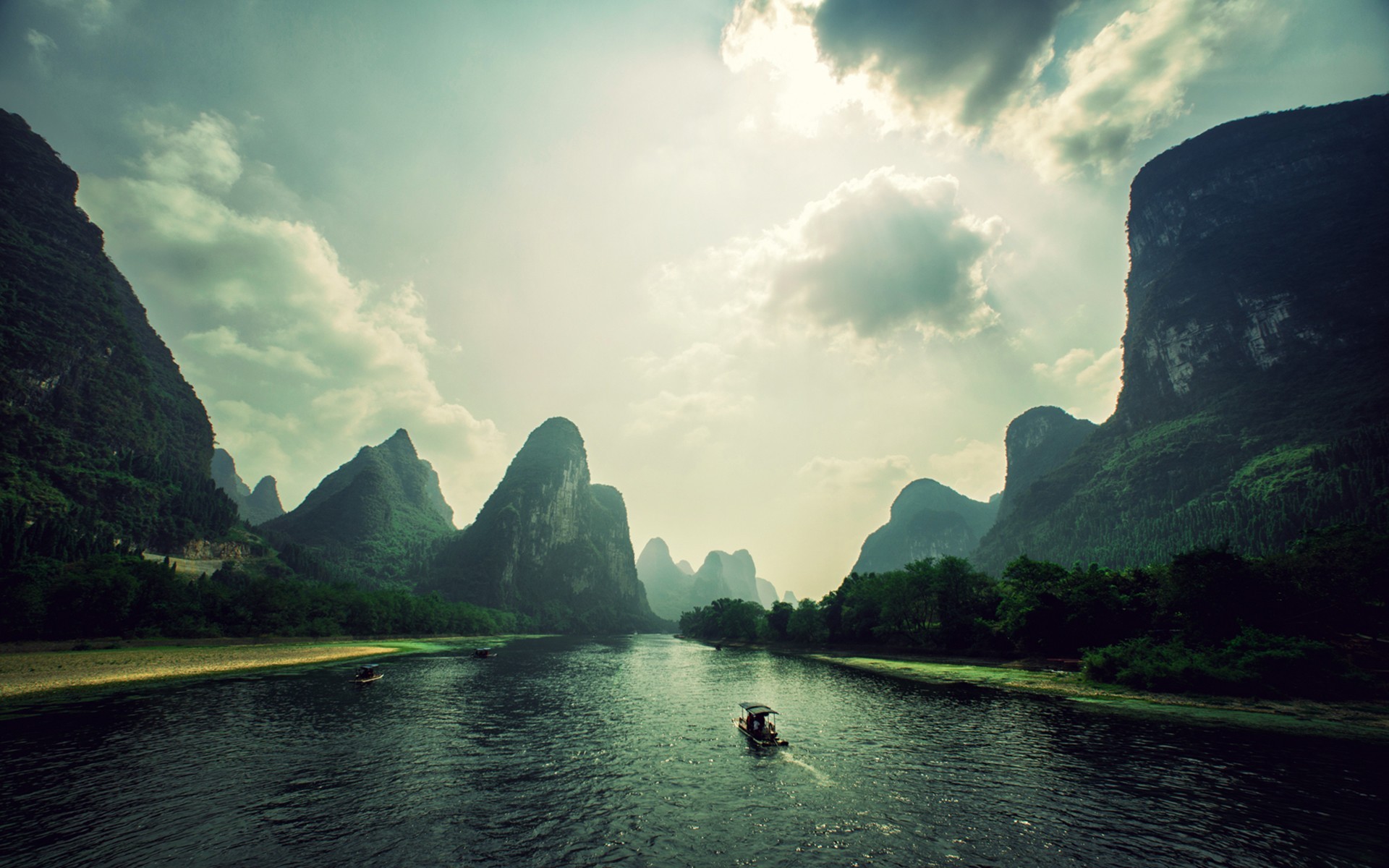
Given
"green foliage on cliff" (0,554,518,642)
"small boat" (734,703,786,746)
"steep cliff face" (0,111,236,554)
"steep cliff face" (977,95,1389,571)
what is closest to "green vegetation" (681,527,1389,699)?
"small boat" (734,703,786,746)

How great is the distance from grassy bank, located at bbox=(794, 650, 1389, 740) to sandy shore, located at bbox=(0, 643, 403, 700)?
275ft

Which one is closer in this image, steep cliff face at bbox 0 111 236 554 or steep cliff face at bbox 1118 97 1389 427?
steep cliff face at bbox 0 111 236 554

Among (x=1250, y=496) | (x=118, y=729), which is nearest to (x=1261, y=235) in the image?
(x=1250, y=496)

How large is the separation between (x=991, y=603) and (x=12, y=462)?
705 feet

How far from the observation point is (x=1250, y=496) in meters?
130

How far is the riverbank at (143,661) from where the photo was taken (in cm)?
4453

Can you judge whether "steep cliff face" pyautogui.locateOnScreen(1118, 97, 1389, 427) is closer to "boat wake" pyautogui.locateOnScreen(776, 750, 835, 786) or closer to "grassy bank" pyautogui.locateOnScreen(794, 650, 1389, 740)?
"grassy bank" pyautogui.locateOnScreen(794, 650, 1389, 740)

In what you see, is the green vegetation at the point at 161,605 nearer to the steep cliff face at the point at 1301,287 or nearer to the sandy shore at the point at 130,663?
the sandy shore at the point at 130,663

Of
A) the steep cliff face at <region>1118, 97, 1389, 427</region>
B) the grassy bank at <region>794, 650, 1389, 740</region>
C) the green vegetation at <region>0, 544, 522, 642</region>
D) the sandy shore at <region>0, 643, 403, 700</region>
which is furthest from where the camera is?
the steep cliff face at <region>1118, 97, 1389, 427</region>

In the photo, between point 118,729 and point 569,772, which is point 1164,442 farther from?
point 118,729

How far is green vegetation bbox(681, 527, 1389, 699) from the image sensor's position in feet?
130

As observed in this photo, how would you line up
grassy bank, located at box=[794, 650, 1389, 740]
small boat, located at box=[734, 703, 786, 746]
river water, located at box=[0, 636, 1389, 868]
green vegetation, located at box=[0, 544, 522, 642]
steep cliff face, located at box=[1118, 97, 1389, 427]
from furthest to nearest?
steep cliff face, located at box=[1118, 97, 1389, 427], green vegetation, located at box=[0, 544, 522, 642], grassy bank, located at box=[794, 650, 1389, 740], small boat, located at box=[734, 703, 786, 746], river water, located at box=[0, 636, 1389, 868]

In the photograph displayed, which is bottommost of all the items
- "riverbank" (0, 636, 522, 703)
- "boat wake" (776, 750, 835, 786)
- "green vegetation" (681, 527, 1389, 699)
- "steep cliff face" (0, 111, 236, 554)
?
"riverbank" (0, 636, 522, 703)

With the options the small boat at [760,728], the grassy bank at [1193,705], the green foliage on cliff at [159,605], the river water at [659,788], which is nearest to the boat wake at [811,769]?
the river water at [659,788]
